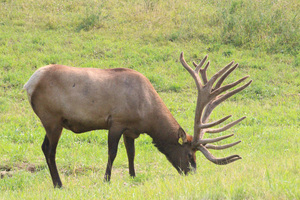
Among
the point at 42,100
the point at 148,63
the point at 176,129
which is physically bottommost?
the point at 148,63

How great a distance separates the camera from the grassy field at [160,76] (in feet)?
18.6

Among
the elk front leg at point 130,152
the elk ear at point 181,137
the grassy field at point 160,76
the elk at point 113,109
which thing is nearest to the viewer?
the grassy field at point 160,76

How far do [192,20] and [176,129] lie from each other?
31.5ft

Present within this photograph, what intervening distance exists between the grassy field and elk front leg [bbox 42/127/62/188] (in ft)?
0.55

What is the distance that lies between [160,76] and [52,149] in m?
6.23

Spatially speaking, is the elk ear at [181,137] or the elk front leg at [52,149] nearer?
the elk front leg at [52,149]

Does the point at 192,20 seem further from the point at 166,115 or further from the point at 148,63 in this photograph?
the point at 166,115

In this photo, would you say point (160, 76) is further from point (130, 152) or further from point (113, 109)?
point (113, 109)

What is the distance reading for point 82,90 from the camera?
695 centimetres

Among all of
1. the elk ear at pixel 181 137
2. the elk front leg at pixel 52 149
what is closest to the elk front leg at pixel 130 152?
the elk ear at pixel 181 137

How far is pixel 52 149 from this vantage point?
22.9ft

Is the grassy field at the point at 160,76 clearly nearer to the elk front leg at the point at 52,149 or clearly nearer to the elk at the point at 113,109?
the elk front leg at the point at 52,149

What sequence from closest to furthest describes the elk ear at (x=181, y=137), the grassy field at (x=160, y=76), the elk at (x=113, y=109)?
Result: the grassy field at (x=160, y=76) → the elk at (x=113, y=109) → the elk ear at (x=181, y=137)

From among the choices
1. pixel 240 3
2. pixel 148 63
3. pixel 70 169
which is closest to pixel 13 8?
pixel 148 63
